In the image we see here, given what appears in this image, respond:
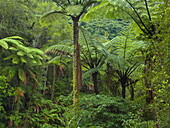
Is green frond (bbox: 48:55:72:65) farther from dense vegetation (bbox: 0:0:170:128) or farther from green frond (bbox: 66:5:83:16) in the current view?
green frond (bbox: 66:5:83:16)

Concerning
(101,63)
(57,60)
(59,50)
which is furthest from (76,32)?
(57,60)

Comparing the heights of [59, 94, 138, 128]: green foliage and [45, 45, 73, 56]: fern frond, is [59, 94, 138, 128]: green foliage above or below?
below

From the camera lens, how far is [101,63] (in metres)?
4.79

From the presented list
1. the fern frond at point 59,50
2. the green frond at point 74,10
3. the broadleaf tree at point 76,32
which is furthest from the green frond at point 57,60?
the green frond at point 74,10

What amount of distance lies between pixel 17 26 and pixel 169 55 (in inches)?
247

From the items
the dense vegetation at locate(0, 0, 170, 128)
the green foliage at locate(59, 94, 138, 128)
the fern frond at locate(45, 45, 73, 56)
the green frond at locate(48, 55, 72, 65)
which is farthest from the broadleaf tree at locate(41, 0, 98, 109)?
the green frond at locate(48, 55, 72, 65)

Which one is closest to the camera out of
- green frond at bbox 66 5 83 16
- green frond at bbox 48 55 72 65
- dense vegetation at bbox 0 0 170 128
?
dense vegetation at bbox 0 0 170 128

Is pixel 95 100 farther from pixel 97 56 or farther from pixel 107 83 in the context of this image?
pixel 107 83

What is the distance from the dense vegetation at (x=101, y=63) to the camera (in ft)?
7.70

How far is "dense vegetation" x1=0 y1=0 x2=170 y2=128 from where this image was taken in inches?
92.4

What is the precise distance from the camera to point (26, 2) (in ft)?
25.0

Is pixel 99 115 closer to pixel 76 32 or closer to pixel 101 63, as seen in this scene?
pixel 101 63

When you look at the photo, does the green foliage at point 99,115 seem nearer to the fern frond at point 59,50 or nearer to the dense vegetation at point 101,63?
the dense vegetation at point 101,63

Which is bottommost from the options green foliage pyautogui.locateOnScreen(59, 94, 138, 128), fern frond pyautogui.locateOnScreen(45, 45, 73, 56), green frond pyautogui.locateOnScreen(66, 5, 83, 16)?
green foliage pyautogui.locateOnScreen(59, 94, 138, 128)
